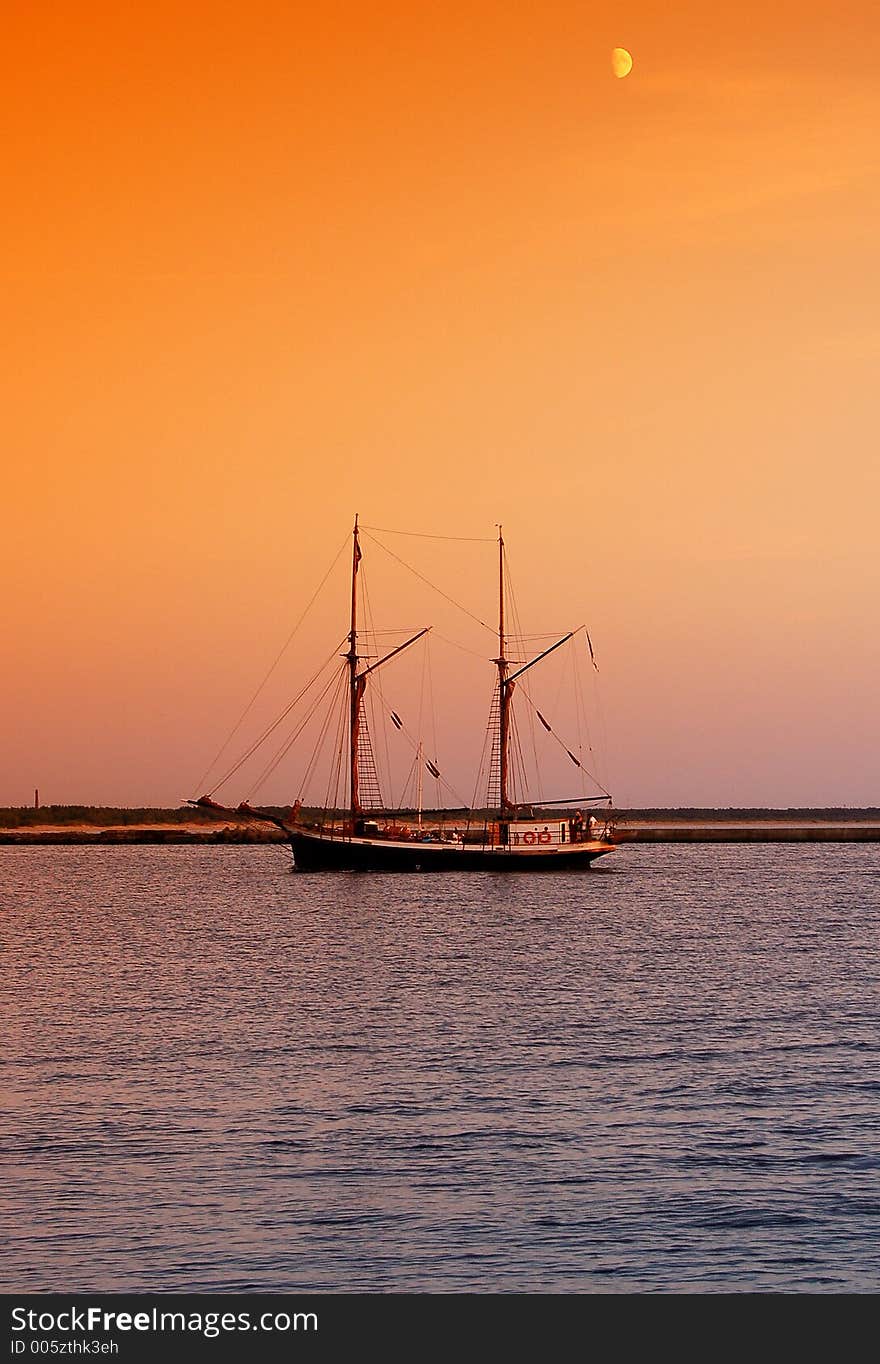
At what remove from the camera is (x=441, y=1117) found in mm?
28219

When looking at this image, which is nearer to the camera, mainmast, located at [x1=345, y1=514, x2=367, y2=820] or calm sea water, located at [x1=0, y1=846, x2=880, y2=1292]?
calm sea water, located at [x1=0, y1=846, x2=880, y2=1292]

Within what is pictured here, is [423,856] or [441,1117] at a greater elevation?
[423,856]

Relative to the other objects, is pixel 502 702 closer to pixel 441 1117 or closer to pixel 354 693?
pixel 354 693

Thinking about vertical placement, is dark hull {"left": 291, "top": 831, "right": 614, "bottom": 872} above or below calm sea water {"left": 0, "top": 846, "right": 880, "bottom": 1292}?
above

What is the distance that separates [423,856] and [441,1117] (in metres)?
100

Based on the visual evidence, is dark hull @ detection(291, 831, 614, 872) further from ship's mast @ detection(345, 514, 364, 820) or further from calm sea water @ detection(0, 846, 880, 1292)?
calm sea water @ detection(0, 846, 880, 1292)

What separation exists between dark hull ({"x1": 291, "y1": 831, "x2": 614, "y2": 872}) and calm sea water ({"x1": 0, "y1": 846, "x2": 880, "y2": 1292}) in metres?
59.4

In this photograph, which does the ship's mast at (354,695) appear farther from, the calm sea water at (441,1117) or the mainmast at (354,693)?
the calm sea water at (441,1117)

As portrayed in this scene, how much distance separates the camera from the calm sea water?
20.0m

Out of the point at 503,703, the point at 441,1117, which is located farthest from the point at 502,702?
the point at 441,1117

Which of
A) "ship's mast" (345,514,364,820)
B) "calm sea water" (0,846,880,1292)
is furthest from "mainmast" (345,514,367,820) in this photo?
"calm sea water" (0,846,880,1292)

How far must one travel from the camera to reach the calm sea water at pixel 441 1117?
2000 centimetres

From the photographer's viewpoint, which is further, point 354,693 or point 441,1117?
point 354,693
